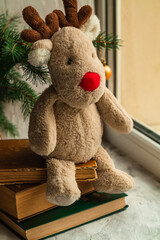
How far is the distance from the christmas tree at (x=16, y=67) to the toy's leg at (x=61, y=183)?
225 mm

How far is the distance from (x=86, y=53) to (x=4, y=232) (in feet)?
1.44

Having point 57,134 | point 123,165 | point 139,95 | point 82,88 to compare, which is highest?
point 82,88

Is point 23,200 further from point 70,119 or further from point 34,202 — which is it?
point 70,119

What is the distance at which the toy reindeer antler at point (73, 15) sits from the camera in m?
0.67

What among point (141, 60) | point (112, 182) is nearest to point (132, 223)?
point (112, 182)

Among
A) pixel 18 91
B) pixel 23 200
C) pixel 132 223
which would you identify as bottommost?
pixel 132 223

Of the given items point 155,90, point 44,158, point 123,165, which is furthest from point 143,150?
point 44,158

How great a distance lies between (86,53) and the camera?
2.12 feet

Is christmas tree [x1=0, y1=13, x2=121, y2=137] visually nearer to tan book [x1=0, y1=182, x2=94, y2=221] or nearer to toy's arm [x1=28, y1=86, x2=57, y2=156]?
toy's arm [x1=28, y1=86, x2=57, y2=156]

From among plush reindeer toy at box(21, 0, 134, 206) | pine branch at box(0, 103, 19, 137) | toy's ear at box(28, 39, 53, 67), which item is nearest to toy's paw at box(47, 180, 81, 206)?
plush reindeer toy at box(21, 0, 134, 206)

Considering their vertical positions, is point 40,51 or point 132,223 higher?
point 40,51

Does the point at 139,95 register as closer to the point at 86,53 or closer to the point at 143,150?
the point at 143,150

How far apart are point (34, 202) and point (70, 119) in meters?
0.20

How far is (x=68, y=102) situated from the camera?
0.66 metres
